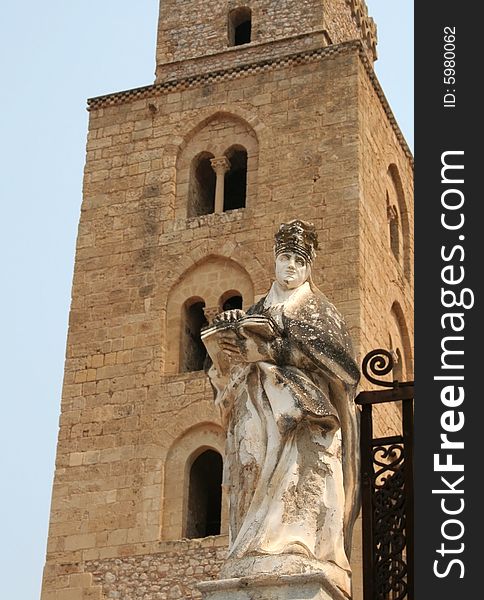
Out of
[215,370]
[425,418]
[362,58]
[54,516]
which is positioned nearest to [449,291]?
[425,418]

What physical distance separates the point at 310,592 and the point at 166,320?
15.2 m

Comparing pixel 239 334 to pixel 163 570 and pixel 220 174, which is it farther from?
pixel 220 174

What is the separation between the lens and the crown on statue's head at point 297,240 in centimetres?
759

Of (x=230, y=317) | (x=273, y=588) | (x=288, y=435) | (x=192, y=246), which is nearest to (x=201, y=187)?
(x=192, y=246)

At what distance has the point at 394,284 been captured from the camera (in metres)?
22.6

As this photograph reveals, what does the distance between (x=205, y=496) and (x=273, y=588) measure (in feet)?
47.3

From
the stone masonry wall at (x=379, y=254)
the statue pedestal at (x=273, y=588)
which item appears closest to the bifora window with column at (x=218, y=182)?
the stone masonry wall at (x=379, y=254)

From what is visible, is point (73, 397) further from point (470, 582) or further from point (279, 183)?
point (470, 582)

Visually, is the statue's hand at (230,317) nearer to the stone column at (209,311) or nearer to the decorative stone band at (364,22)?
the stone column at (209,311)

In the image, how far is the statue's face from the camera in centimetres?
746

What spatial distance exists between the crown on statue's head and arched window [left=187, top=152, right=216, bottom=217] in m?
14.8

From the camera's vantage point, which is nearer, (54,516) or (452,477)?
(452,477)

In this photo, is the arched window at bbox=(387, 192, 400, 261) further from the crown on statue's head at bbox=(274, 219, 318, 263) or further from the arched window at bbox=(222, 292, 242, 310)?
the crown on statue's head at bbox=(274, 219, 318, 263)

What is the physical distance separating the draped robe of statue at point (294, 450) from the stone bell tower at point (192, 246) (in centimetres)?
1201
